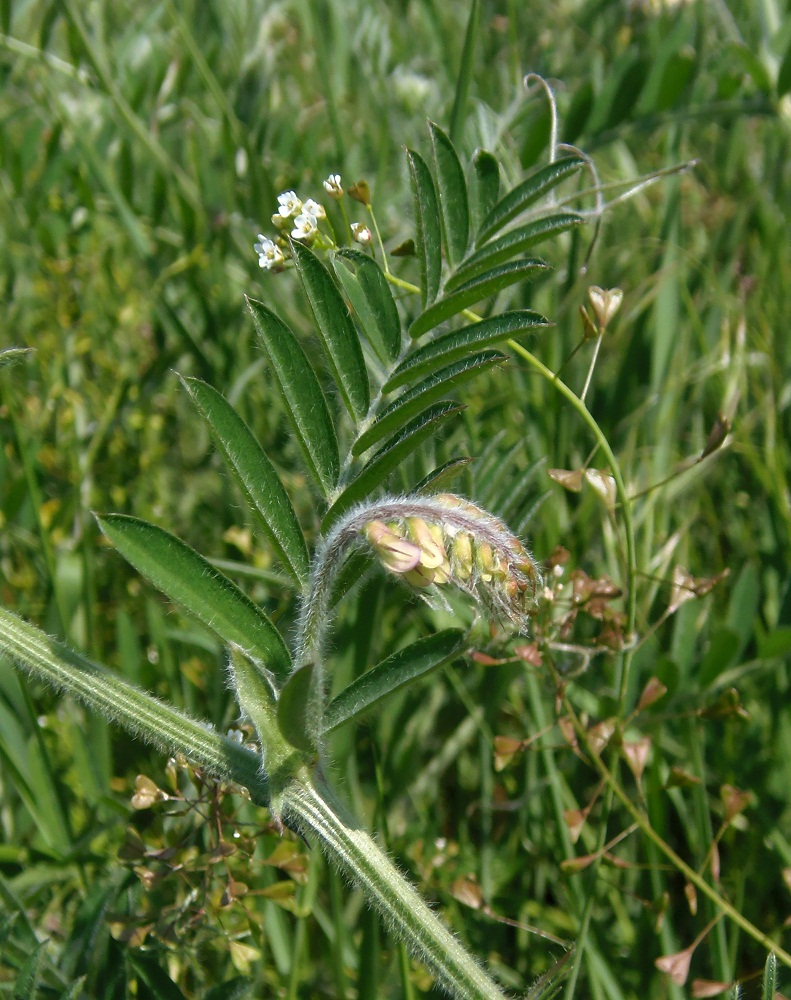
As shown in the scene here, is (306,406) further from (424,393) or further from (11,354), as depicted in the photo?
(11,354)

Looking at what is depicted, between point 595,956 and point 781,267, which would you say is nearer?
point 595,956

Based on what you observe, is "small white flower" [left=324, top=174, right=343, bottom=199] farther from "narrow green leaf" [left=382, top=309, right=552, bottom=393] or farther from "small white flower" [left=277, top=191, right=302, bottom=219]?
"narrow green leaf" [left=382, top=309, right=552, bottom=393]

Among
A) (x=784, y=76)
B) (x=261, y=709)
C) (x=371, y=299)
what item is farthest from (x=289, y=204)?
(x=784, y=76)

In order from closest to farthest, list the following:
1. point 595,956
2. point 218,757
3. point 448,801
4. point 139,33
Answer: point 218,757 → point 595,956 → point 448,801 → point 139,33

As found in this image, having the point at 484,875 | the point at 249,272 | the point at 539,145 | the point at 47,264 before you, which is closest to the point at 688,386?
the point at 539,145

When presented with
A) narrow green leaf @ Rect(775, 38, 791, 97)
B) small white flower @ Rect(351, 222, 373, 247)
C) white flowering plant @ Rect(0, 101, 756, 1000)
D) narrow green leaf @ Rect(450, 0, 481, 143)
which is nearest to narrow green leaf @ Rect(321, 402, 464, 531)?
white flowering plant @ Rect(0, 101, 756, 1000)

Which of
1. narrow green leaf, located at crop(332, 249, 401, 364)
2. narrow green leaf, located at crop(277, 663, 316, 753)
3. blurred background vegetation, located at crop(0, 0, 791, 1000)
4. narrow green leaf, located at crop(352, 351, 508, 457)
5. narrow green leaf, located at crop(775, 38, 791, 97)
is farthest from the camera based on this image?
narrow green leaf, located at crop(775, 38, 791, 97)

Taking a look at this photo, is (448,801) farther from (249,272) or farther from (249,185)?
(249,185)
